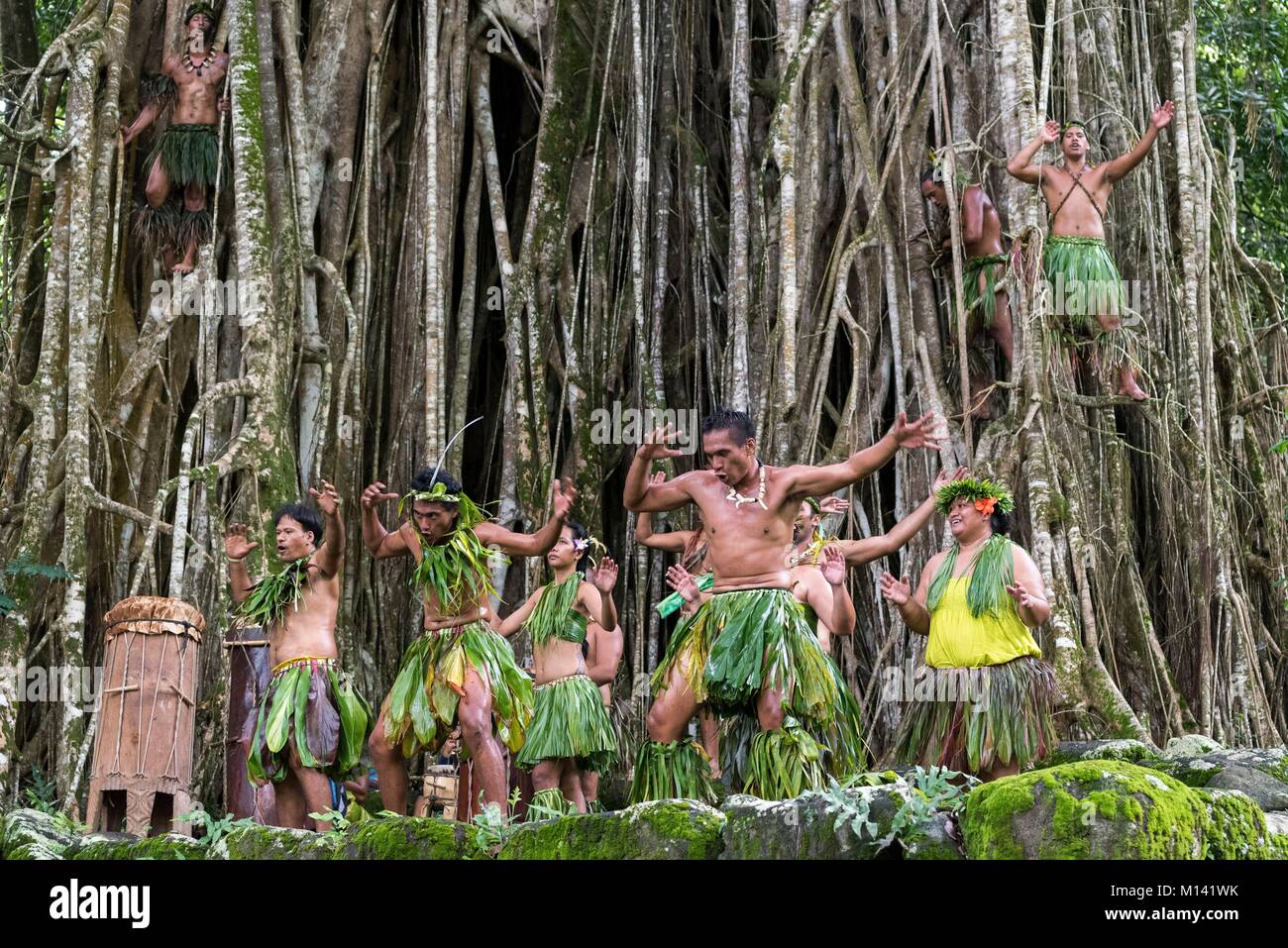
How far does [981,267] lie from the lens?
7.49 meters

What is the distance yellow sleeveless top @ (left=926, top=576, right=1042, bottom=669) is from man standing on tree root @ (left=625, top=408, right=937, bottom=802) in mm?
748

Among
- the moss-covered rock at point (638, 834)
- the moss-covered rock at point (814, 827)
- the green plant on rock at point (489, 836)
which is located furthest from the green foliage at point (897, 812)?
the green plant on rock at point (489, 836)

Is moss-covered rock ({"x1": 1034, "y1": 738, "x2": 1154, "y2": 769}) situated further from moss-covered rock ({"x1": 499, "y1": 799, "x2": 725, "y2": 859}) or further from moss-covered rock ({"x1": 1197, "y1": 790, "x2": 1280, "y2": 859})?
moss-covered rock ({"x1": 499, "y1": 799, "x2": 725, "y2": 859})

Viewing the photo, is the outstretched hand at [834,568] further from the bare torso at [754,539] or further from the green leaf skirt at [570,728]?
the green leaf skirt at [570,728]

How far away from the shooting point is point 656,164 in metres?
8.20

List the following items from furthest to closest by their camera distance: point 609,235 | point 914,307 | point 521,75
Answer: point 521,75 < point 609,235 < point 914,307

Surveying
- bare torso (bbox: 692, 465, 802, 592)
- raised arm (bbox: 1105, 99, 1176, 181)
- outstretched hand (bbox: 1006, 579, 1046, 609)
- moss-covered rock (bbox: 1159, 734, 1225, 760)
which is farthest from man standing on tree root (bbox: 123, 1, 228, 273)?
moss-covered rock (bbox: 1159, 734, 1225, 760)

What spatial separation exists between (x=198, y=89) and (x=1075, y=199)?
4.01m

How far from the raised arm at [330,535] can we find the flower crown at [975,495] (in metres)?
1.98

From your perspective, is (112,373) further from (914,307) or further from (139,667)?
(914,307)

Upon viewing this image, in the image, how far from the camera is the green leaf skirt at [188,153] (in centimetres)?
784

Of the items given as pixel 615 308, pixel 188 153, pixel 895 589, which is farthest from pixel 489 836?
pixel 188 153
